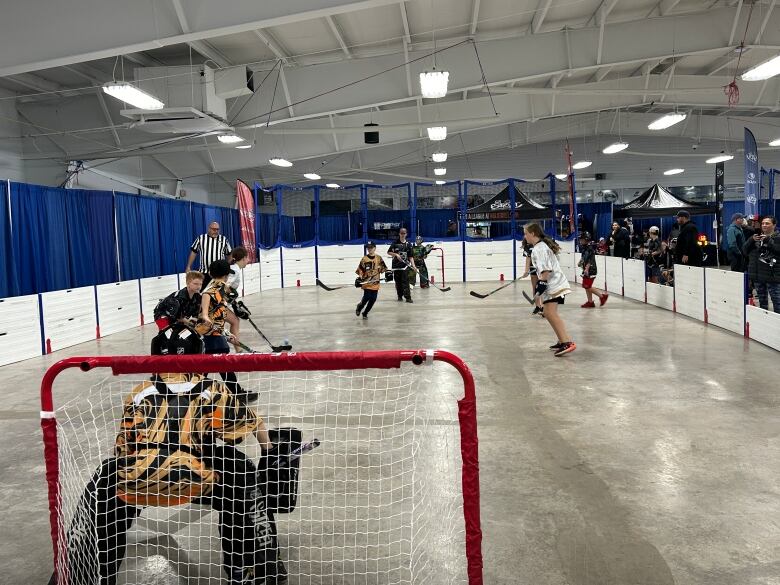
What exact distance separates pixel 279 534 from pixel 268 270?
15717 mm

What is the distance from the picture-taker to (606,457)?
374 centimetres

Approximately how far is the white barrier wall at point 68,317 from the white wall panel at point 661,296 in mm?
10170

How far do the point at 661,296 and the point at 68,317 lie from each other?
10431 mm

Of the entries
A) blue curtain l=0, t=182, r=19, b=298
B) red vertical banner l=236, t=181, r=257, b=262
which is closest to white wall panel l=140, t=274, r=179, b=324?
blue curtain l=0, t=182, r=19, b=298

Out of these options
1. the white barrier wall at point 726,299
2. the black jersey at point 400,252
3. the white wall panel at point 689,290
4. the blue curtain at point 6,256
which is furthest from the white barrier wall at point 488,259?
the blue curtain at point 6,256

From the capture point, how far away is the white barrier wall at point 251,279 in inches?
633

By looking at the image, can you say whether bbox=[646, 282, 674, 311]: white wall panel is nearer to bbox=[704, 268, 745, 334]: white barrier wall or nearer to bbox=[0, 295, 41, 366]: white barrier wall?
bbox=[704, 268, 745, 334]: white barrier wall

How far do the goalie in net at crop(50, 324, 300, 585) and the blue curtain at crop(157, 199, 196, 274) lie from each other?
1041 centimetres

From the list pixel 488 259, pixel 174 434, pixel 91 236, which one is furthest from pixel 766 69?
pixel 91 236

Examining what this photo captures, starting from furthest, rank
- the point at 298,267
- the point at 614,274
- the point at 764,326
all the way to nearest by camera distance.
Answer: the point at 298,267
the point at 614,274
the point at 764,326

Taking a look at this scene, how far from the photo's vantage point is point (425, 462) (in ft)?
12.1

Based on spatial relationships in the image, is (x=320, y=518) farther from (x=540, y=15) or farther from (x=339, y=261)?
(x=339, y=261)

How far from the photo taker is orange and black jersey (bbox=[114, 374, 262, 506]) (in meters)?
2.17

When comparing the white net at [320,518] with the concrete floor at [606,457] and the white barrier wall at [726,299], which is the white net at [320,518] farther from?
the white barrier wall at [726,299]
